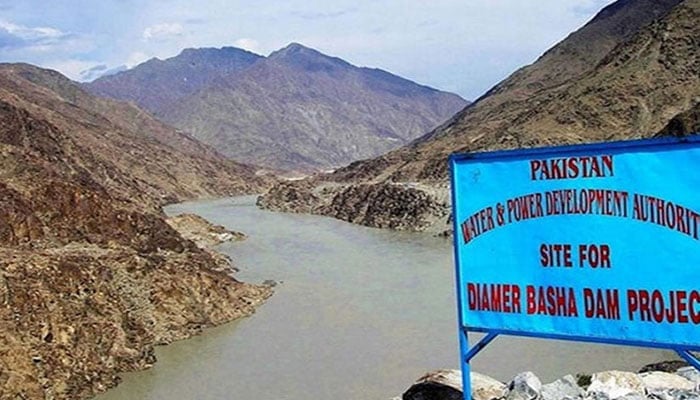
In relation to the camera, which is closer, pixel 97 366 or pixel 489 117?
pixel 97 366

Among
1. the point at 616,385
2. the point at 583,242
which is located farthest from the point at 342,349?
the point at 583,242

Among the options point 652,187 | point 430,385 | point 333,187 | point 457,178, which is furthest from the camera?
point 333,187

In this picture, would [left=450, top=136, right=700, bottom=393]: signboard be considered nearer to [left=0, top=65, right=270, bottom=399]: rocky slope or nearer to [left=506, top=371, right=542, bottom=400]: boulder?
[left=506, top=371, right=542, bottom=400]: boulder

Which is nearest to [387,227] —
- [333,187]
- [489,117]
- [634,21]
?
[333,187]

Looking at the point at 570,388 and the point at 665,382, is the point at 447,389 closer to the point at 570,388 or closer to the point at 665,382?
the point at 570,388

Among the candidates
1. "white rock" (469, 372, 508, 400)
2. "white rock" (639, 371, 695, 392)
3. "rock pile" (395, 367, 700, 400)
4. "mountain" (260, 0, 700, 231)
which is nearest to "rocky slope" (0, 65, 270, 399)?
"rock pile" (395, 367, 700, 400)

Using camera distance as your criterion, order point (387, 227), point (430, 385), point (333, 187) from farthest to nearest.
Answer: point (333, 187) < point (387, 227) < point (430, 385)

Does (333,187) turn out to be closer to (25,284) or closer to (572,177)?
(25,284)
